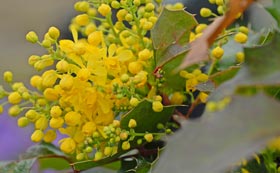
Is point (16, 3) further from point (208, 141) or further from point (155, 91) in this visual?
point (208, 141)

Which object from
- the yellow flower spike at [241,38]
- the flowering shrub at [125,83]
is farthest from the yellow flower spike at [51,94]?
the yellow flower spike at [241,38]

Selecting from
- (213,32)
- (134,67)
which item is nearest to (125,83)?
(134,67)

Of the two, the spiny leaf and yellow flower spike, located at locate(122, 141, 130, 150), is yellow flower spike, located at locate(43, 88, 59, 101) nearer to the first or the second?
yellow flower spike, located at locate(122, 141, 130, 150)

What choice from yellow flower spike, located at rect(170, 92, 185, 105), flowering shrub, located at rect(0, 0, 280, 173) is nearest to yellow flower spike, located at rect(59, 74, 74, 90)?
flowering shrub, located at rect(0, 0, 280, 173)

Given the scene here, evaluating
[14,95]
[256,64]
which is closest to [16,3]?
[14,95]

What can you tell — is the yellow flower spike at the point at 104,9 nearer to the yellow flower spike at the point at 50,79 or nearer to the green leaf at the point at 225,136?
the yellow flower spike at the point at 50,79

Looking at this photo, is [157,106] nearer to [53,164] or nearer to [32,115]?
[32,115]

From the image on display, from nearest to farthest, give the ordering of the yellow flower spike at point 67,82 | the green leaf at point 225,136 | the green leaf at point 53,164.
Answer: the green leaf at point 225,136 → the yellow flower spike at point 67,82 → the green leaf at point 53,164
